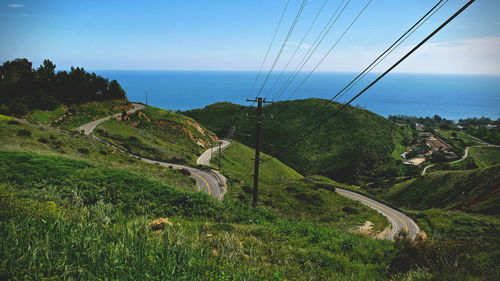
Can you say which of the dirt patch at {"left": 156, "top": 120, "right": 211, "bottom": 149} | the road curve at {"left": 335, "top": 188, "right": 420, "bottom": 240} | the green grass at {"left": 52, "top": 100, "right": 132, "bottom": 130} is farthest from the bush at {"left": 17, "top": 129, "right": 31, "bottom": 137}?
the road curve at {"left": 335, "top": 188, "right": 420, "bottom": 240}

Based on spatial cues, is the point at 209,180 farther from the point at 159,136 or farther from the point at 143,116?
the point at 143,116

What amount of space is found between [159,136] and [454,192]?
7143cm

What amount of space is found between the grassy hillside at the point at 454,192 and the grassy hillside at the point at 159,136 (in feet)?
169

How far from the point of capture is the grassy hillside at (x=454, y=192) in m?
41.7

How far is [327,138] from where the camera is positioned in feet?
365

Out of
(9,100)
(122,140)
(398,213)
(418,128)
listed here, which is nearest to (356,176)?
(398,213)

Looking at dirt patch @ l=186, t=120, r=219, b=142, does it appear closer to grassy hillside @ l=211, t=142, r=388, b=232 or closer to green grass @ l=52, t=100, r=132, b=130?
green grass @ l=52, t=100, r=132, b=130

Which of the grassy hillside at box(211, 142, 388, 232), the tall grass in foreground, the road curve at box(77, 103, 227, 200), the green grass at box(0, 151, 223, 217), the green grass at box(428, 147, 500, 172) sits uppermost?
the tall grass in foreground

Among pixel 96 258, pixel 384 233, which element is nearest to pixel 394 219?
pixel 384 233

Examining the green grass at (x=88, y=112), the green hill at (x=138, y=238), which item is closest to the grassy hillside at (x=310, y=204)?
A: the green hill at (x=138, y=238)

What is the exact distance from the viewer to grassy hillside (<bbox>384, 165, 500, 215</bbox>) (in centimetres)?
4174

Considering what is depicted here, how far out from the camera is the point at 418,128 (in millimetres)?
178500

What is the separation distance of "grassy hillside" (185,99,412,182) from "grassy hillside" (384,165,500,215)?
28.1 meters

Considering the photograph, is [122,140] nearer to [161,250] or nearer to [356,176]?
[161,250]
